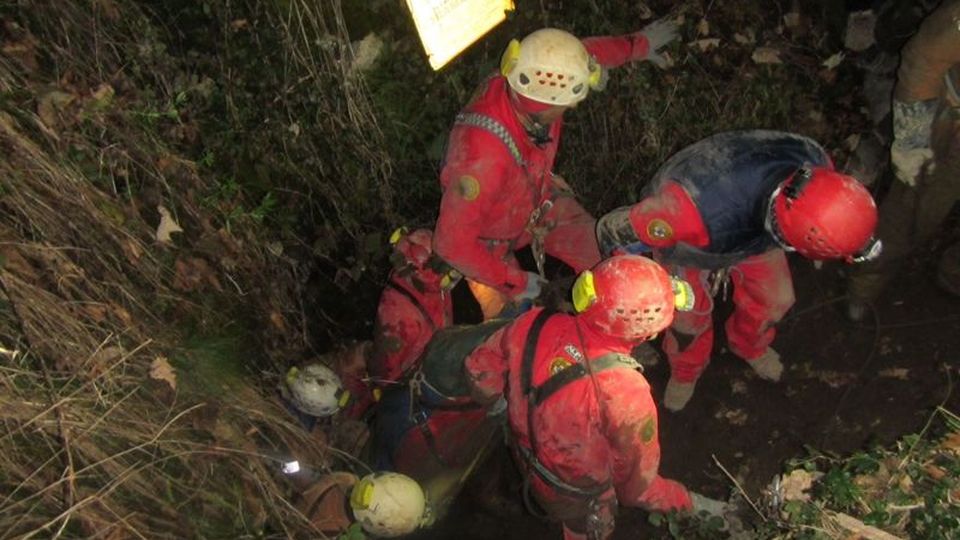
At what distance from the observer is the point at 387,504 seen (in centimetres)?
386

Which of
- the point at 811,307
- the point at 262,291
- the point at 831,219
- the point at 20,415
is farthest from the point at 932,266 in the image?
the point at 20,415

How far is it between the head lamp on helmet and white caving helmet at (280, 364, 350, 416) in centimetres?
205

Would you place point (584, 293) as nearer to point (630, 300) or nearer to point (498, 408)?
point (630, 300)

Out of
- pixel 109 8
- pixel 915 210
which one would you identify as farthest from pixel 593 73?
pixel 109 8

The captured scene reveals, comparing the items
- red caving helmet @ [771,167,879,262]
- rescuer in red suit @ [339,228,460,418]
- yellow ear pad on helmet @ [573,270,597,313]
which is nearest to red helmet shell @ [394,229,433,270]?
rescuer in red suit @ [339,228,460,418]

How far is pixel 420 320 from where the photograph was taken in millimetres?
4434

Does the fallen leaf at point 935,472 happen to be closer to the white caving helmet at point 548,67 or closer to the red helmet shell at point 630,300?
the red helmet shell at point 630,300

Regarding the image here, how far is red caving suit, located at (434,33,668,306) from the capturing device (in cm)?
393

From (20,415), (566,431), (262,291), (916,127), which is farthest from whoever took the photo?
(262,291)

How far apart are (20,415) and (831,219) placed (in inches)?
139

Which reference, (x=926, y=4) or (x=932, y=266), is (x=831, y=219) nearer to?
(x=932, y=266)

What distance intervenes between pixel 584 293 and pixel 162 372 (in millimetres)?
2106

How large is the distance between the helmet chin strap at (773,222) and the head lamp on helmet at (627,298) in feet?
2.31

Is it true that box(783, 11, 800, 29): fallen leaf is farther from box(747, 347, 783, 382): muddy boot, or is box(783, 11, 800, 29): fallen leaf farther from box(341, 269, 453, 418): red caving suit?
box(341, 269, 453, 418): red caving suit
